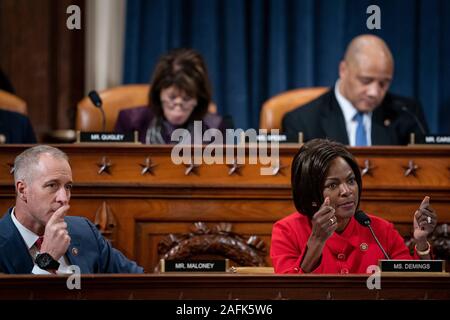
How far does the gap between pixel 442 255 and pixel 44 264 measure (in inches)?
70.8

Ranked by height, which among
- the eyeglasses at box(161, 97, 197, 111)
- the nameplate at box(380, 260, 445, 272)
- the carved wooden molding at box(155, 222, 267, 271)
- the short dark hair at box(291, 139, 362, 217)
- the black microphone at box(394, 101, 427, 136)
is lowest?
the carved wooden molding at box(155, 222, 267, 271)

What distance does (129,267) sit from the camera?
322 centimetres

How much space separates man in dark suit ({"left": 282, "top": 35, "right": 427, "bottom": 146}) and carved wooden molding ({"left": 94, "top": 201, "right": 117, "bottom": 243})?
1.23 m

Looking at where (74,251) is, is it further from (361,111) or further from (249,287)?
(361,111)

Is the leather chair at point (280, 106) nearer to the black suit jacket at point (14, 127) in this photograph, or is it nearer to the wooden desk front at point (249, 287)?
the black suit jacket at point (14, 127)

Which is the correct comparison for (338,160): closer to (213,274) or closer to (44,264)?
(213,274)

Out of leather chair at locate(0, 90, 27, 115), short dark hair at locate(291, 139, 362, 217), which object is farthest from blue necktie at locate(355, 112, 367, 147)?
leather chair at locate(0, 90, 27, 115)

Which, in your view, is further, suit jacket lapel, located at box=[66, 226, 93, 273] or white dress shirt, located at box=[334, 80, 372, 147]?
white dress shirt, located at box=[334, 80, 372, 147]

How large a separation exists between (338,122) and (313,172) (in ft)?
5.47

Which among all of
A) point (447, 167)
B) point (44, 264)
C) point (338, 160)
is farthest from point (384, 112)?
point (44, 264)

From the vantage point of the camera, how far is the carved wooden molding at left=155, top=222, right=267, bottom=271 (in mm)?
3824

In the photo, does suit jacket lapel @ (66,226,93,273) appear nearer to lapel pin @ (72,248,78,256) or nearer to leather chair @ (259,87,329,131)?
lapel pin @ (72,248,78,256)

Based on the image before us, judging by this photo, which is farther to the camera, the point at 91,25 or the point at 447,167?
the point at 91,25

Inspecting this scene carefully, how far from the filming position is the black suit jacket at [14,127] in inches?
179
